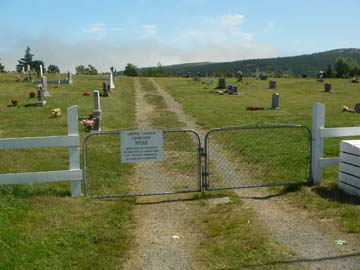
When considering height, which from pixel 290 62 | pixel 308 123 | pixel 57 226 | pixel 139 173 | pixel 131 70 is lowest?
pixel 139 173

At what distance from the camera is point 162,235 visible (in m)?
5.98

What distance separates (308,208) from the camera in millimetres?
6828

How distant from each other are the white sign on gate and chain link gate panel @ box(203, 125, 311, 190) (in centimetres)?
90

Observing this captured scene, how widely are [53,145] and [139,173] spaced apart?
113 inches

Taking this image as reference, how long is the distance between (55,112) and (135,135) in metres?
12.6

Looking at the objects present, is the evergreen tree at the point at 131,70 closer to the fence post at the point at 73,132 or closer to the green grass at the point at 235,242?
the fence post at the point at 73,132

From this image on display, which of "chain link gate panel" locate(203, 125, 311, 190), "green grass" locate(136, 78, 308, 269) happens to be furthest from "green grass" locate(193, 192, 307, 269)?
"chain link gate panel" locate(203, 125, 311, 190)

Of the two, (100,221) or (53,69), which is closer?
(100,221)

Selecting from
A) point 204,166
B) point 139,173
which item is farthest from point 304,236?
point 139,173

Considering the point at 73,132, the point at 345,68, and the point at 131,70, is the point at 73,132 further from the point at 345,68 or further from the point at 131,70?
the point at 131,70

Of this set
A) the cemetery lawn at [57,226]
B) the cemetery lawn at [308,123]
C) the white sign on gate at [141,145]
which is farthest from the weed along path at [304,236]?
the cemetery lawn at [57,226]

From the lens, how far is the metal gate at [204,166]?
27.2ft

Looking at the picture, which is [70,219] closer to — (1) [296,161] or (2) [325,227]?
(2) [325,227]

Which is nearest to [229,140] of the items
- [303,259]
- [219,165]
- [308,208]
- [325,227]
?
[219,165]
